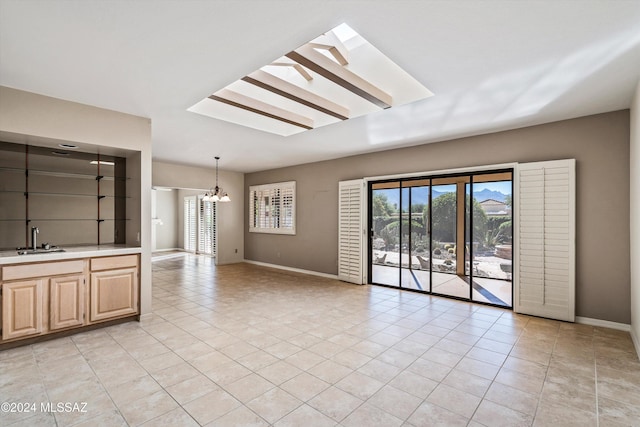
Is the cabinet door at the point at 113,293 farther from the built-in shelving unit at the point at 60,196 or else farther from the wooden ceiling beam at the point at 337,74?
the wooden ceiling beam at the point at 337,74

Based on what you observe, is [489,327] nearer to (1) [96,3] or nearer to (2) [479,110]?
(2) [479,110]

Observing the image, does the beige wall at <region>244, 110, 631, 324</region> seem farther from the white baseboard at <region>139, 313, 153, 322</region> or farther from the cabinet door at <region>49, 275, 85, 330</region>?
the cabinet door at <region>49, 275, 85, 330</region>

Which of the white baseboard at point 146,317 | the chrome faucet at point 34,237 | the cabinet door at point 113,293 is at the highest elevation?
the chrome faucet at point 34,237

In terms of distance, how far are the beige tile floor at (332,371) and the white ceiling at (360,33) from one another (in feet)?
8.56

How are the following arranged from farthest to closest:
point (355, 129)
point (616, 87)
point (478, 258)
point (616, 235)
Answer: point (478, 258) < point (355, 129) < point (616, 235) < point (616, 87)

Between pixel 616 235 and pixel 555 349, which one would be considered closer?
pixel 555 349

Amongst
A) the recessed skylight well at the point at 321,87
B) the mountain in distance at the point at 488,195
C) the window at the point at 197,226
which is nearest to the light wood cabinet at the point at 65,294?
the recessed skylight well at the point at 321,87

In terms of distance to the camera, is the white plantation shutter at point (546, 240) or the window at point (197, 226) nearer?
the white plantation shutter at point (546, 240)

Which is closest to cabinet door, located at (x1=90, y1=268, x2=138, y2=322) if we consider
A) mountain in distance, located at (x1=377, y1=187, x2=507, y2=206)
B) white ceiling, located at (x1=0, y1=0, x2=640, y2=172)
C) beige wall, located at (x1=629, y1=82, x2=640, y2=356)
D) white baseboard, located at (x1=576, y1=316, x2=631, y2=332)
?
white ceiling, located at (x1=0, y1=0, x2=640, y2=172)

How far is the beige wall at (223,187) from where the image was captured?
283 inches

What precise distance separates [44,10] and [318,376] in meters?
3.19

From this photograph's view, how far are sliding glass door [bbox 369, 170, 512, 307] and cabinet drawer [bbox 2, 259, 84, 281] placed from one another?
4.57 m

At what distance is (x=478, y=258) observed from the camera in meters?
4.75

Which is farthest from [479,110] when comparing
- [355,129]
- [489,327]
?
[489,327]
